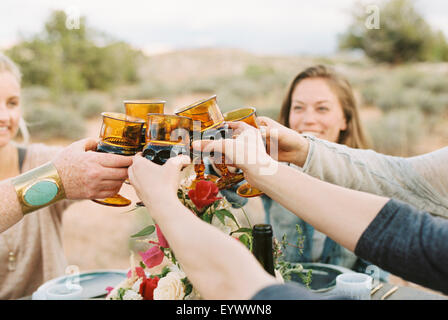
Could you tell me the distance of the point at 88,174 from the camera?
51.9 inches

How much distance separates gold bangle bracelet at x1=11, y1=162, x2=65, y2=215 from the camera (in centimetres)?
133

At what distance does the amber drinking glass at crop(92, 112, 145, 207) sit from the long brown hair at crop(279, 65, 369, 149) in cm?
171

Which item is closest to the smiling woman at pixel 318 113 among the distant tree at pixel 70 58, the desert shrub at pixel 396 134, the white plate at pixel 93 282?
the white plate at pixel 93 282

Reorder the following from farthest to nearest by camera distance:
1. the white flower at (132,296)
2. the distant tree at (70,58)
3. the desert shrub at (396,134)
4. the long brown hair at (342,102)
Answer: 1. the distant tree at (70,58)
2. the desert shrub at (396,134)
3. the long brown hair at (342,102)
4. the white flower at (132,296)

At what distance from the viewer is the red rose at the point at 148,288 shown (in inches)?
44.6

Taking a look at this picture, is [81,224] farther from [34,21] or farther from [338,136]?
[34,21]

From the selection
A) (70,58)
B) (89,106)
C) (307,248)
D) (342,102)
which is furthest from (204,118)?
(70,58)

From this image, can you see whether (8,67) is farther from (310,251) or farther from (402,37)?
(402,37)

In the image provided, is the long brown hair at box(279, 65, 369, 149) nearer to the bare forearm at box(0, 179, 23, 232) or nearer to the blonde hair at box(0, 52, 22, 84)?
the blonde hair at box(0, 52, 22, 84)

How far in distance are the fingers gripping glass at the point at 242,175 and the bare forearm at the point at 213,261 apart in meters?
0.37

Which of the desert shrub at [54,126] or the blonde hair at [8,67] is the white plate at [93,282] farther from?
the desert shrub at [54,126]

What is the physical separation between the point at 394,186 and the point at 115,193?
1149 mm

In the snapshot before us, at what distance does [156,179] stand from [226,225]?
0.26 m
